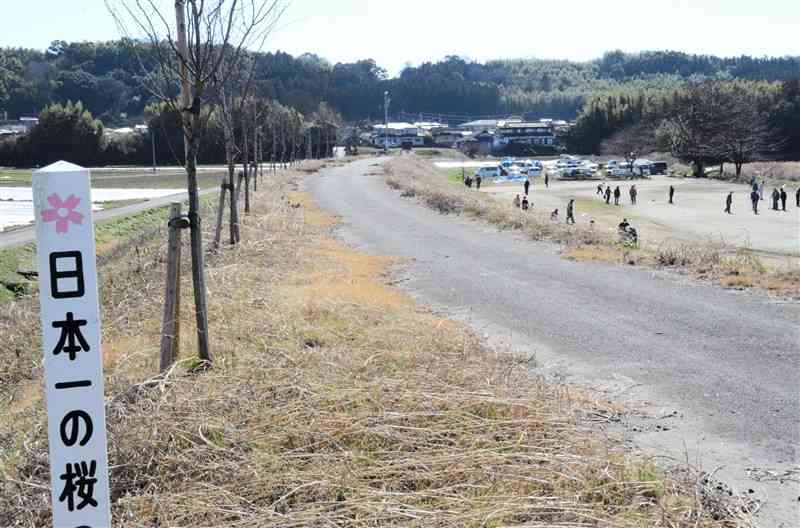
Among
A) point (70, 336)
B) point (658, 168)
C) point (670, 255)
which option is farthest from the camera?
point (658, 168)

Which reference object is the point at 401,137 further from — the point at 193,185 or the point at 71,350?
the point at 71,350

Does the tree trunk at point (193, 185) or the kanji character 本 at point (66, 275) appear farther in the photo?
the tree trunk at point (193, 185)

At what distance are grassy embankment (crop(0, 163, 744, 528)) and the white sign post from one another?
116 cm

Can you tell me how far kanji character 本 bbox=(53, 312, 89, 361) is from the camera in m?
3.35

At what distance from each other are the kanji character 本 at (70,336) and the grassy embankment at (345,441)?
1.52 metres

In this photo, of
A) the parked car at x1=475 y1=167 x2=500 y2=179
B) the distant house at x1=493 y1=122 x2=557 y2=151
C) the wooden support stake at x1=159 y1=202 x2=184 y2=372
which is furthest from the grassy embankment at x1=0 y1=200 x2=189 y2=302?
the distant house at x1=493 y1=122 x2=557 y2=151

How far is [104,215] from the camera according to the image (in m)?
34.7

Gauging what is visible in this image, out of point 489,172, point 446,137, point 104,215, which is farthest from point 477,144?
point 104,215

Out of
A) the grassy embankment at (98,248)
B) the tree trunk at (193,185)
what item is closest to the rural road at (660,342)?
the tree trunk at (193,185)

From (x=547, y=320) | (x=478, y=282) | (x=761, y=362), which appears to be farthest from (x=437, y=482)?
(x=478, y=282)

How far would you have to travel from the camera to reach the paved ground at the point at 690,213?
96.1 ft

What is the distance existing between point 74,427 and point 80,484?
25cm

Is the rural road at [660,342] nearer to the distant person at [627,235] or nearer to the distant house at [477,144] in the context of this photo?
the distant person at [627,235]

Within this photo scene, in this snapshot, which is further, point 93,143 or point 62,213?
point 93,143
